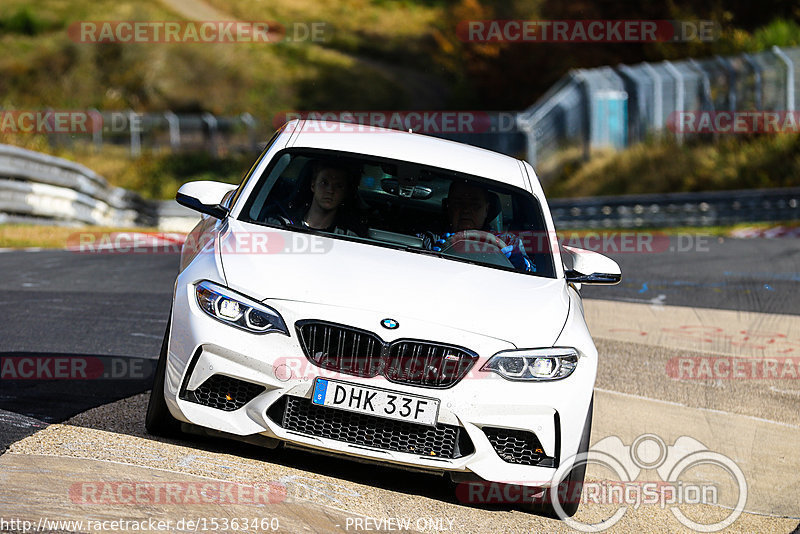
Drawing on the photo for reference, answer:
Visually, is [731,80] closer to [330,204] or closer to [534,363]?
[330,204]

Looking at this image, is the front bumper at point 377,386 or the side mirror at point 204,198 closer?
the front bumper at point 377,386

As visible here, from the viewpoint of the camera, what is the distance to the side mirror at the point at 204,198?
20.0 ft

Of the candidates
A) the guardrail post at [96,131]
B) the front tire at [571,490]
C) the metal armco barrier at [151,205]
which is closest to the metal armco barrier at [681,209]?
the metal armco barrier at [151,205]

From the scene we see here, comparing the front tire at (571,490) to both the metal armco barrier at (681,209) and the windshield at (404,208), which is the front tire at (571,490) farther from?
the metal armco barrier at (681,209)

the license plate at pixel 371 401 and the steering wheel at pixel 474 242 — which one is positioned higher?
the steering wheel at pixel 474 242

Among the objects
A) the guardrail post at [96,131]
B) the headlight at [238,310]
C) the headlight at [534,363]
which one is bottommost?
the headlight at [534,363]

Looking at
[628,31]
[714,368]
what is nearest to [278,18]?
[628,31]

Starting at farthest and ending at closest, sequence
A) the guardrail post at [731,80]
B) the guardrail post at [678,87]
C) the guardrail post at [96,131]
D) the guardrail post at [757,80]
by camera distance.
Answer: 1. the guardrail post at [96,131]
2. the guardrail post at [678,87]
3. the guardrail post at [731,80]
4. the guardrail post at [757,80]

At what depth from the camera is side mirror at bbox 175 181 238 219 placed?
609cm

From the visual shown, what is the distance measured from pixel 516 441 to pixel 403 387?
59 centimetres

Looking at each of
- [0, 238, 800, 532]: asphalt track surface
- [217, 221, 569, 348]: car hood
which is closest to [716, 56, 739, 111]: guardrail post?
[0, 238, 800, 532]: asphalt track surface

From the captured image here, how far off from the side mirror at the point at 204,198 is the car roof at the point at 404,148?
1.68 ft

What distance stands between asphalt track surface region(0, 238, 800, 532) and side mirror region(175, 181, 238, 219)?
1.11m

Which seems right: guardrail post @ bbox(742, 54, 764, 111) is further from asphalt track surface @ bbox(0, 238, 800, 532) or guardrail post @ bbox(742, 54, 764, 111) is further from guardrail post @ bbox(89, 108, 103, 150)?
guardrail post @ bbox(89, 108, 103, 150)
